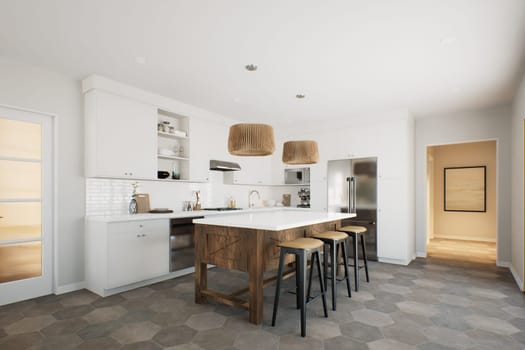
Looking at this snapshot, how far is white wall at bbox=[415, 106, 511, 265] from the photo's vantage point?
17.4 ft

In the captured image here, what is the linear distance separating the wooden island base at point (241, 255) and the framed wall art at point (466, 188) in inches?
253

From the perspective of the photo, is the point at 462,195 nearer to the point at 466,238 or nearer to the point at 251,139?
the point at 466,238

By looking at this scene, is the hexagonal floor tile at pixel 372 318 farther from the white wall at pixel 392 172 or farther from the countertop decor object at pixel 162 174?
the countertop decor object at pixel 162 174

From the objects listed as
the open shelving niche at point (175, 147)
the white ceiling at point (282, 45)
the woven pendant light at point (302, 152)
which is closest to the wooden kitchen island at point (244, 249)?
the woven pendant light at point (302, 152)

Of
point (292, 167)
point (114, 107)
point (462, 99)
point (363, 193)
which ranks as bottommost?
point (363, 193)

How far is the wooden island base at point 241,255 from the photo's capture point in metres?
2.94

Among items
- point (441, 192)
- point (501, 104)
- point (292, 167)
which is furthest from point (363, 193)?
point (441, 192)

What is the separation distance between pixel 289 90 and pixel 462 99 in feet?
9.33

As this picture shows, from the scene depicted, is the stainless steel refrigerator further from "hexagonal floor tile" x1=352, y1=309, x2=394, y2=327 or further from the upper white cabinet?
the upper white cabinet

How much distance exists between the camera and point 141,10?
2.52 metres

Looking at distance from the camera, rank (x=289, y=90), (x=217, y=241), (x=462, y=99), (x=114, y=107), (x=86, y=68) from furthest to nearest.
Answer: (x=462, y=99), (x=289, y=90), (x=114, y=107), (x=86, y=68), (x=217, y=241)

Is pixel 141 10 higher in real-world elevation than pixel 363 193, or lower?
higher

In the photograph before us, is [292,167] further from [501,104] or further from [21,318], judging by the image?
[21,318]

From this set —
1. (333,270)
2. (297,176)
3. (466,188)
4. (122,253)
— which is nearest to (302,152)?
(333,270)
